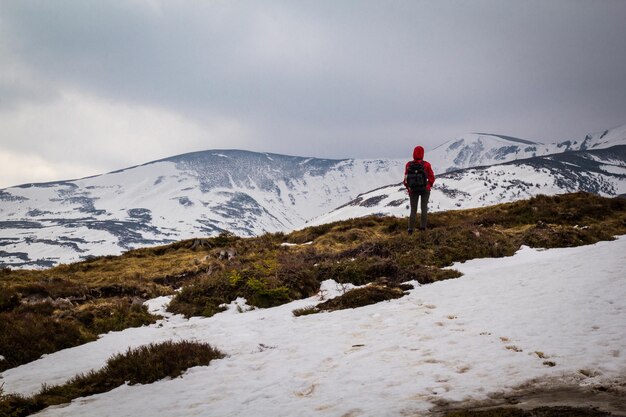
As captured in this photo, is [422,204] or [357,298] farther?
[422,204]

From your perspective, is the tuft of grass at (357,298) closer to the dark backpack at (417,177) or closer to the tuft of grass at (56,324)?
the tuft of grass at (56,324)

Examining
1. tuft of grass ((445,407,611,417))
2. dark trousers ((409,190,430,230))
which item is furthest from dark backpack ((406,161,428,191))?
tuft of grass ((445,407,611,417))

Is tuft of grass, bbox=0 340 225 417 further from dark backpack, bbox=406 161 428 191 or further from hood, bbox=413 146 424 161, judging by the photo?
hood, bbox=413 146 424 161

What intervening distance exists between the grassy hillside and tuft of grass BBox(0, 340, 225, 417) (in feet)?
11.3

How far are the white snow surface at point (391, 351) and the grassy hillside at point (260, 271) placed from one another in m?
1.04

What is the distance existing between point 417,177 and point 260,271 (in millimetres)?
8624

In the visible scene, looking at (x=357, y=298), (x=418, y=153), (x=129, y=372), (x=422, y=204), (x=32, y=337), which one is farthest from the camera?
(x=422, y=204)

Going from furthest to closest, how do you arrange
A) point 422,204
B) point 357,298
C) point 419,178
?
point 422,204 → point 419,178 → point 357,298

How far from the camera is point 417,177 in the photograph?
59.5 ft

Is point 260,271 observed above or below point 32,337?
above

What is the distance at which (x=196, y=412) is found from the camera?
5.74 m

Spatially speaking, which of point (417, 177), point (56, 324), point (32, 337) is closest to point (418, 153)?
point (417, 177)

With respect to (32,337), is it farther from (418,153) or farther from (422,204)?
(418,153)

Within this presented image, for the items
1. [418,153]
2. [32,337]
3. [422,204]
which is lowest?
[32,337]
